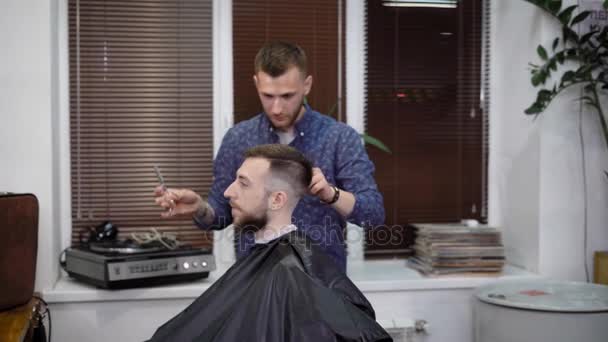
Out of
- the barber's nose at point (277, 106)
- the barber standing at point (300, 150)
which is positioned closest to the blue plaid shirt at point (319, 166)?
the barber standing at point (300, 150)

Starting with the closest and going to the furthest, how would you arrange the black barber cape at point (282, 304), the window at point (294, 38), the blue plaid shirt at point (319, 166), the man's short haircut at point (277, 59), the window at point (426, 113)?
the black barber cape at point (282, 304) < the man's short haircut at point (277, 59) < the blue plaid shirt at point (319, 166) < the window at point (294, 38) < the window at point (426, 113)

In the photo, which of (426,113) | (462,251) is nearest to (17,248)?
(462,251)

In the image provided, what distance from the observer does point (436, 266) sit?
107 inches

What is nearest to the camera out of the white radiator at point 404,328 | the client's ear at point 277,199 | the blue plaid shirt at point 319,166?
the client's ear at point 277,199

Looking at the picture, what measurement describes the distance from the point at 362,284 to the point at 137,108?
49.4 inches

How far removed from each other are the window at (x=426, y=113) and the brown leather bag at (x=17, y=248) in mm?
1543

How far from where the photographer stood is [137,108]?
9.33ft

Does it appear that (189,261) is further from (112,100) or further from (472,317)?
(472,317)

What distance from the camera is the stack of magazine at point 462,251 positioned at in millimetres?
2715

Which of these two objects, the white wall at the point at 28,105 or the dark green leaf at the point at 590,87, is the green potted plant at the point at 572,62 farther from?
the white wall at the point at 28,105

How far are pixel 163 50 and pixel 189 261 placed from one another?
3.22 feet

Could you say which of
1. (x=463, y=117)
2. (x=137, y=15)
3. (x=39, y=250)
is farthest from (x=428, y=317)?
(x=137, y=15)

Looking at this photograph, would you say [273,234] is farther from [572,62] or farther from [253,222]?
[572,62]

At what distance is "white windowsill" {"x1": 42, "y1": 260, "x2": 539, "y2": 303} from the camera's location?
2.40m
